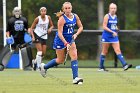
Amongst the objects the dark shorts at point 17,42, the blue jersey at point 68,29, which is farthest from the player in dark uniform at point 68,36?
the dark shorts at point 17,42

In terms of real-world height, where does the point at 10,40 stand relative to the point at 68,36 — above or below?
below

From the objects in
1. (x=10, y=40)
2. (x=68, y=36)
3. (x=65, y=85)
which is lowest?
(x=65, y=85)

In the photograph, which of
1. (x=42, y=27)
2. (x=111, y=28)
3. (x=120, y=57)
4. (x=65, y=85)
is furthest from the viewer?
(x=42, y=27)

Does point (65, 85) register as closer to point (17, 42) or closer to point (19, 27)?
point (19, 27)

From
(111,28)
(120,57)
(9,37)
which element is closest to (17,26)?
(9,37)

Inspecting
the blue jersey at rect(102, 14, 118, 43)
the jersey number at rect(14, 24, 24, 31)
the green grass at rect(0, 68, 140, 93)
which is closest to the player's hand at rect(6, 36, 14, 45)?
the jersey number at rect(14, 24, 24, 31)

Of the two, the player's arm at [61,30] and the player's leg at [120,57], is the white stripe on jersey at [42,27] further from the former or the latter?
the player's arm at [61,30]

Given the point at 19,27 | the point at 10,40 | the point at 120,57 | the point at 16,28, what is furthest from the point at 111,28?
the point at 10,40

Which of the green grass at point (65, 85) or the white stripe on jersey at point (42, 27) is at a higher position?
the white stripe on jersey at point (42, 27)

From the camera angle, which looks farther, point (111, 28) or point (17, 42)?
point (17, 42)

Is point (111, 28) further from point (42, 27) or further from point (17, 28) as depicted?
point (17, 28)

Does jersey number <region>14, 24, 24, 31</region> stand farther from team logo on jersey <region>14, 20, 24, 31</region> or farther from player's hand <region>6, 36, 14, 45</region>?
player's hand <region>6, 36, 14, 45</region>

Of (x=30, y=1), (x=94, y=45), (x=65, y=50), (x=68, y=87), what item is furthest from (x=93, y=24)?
(x=68, y=87)

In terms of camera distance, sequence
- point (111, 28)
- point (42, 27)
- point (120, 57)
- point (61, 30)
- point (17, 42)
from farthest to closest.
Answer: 1. point (42, 27)
2. point (17, 42)
3. point (111, 28)
4. point (120, 57)
5. point (61, 30)
